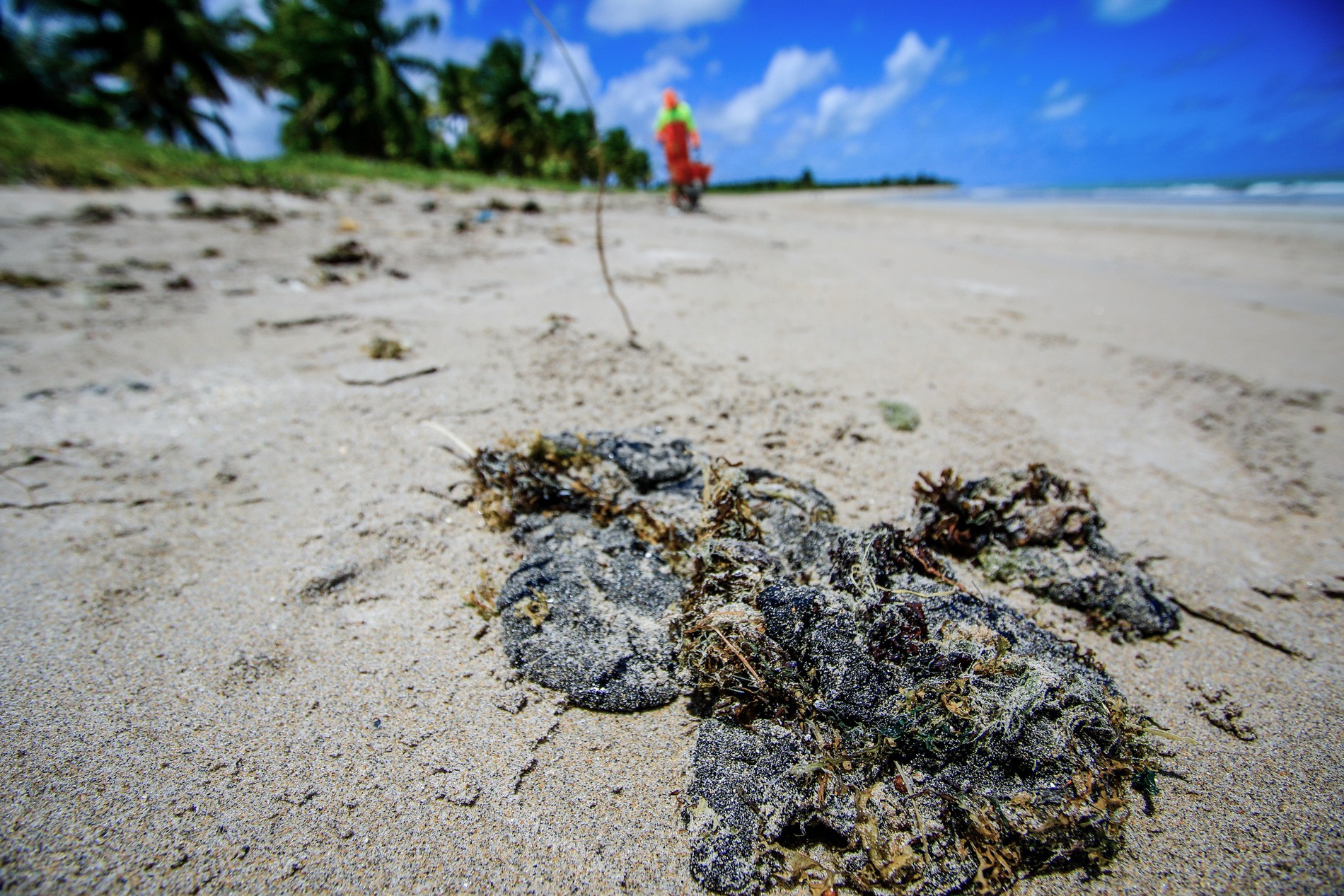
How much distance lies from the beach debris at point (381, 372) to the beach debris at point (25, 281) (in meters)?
3.27

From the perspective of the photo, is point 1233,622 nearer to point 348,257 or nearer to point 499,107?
point 348,257

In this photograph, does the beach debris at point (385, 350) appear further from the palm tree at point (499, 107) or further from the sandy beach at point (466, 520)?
the palm tree at point (499, 107)

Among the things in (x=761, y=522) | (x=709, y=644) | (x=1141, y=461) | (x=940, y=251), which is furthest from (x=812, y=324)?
(x=940, y=251)

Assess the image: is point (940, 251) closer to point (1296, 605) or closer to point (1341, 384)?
point (1341, 384)

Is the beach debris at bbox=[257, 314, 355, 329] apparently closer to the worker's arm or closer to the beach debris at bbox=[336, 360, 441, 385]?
the beach debris at bbox=[336, 360, 441, 385]

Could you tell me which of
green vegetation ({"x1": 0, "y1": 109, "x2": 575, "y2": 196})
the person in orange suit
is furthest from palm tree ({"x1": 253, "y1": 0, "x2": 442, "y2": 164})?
the person in orange suit

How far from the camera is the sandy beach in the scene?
1.18 metres

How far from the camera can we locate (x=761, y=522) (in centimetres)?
188

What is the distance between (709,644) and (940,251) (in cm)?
791

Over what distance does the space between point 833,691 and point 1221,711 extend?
1064 millimetres

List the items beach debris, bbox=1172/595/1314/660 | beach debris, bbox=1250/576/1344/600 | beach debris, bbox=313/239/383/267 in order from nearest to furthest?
1. beach debris, bbox=1172/595/1314/660
2. beach debris, bbox=1250/576/1344/600
3. beach debris, bbox=313/239/383/267

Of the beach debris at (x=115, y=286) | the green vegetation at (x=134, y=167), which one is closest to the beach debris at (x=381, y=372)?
the beach debris at (x=115, y=286)

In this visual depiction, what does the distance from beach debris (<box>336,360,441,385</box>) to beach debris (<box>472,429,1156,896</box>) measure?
1.55 meters

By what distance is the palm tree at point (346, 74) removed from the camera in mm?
24359
